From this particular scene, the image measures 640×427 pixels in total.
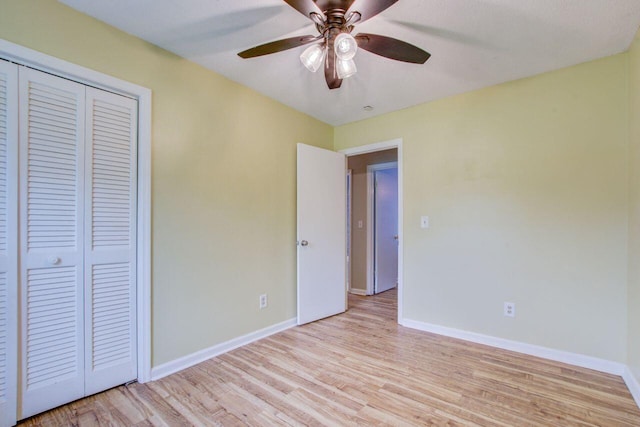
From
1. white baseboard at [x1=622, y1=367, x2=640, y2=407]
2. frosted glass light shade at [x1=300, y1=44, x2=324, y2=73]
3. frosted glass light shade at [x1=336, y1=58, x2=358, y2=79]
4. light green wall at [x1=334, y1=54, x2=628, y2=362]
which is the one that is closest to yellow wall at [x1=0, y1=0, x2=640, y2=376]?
light green wall at [x1=334, y1=54, x2=628, y2=362]

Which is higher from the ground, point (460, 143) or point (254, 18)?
point (254, 18)

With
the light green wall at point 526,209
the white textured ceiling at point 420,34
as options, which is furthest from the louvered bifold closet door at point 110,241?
the light green wall at point 526,209

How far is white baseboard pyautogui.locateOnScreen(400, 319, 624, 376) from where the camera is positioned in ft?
6.87

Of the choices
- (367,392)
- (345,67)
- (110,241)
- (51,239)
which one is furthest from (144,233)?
(367,392)

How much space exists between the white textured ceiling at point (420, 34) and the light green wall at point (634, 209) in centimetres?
22

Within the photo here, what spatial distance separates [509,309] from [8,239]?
3.42 m

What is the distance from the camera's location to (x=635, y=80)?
1903mm

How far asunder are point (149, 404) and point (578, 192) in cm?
327

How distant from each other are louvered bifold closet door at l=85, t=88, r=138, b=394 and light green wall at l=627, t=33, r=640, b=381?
322 cm

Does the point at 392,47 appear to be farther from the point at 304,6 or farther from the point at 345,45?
the point at 304,6

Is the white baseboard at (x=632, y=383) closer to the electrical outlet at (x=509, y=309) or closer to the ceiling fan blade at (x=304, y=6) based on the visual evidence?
the electrical outlet at (x=509, y=309)

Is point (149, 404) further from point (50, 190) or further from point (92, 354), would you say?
point (50, 190)

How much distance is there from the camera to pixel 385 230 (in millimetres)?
4746

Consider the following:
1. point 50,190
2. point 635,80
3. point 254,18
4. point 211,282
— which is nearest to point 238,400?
point 211,282
